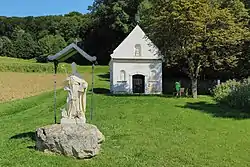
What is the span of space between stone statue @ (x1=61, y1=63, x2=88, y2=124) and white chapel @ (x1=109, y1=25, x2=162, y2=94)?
27661mm

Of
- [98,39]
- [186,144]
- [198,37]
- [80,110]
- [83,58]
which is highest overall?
[98,39]

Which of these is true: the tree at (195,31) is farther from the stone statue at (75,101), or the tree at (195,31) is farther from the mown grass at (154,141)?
the stone statue at (75,101)

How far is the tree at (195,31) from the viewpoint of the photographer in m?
34.8

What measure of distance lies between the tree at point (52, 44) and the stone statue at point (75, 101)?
82.7 meters

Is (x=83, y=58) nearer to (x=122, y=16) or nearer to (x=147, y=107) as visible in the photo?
(x=147, y=107)

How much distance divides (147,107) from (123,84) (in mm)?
15994

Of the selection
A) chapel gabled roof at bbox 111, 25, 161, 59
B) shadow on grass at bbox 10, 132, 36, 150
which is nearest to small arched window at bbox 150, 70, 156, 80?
chapel gabled roof at bbox 111, 25, 161, 59

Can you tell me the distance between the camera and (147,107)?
26.2 metres

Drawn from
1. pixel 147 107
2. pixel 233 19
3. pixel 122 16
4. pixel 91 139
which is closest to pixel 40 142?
pixel 91 139

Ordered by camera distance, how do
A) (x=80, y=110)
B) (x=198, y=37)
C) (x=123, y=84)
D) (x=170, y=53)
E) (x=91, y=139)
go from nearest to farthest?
(x=91, y=139) → (x=80, y=110) → (x=198, y=37) → (x=170, y=53) → (x=123, y=84)

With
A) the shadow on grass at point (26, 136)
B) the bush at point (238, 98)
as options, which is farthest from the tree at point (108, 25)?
the shadow on grass at point (26, 136)

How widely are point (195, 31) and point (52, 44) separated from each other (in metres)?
67.5

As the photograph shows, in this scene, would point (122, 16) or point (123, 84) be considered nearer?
point (123, 84)

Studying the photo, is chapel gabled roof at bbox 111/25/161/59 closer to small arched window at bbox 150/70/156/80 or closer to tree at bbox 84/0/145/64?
small arched window at bbox 150/70/156/80
